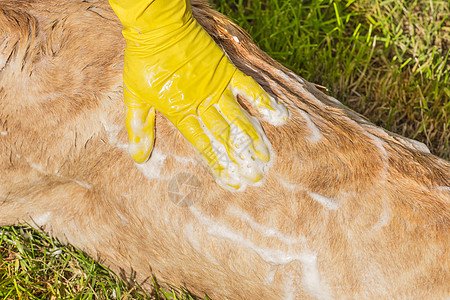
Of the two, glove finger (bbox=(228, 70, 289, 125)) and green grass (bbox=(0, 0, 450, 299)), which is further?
green grass (bbox=(0, 0, 450, 299))

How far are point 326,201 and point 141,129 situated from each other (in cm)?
79

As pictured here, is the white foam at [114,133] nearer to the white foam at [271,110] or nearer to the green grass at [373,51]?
the white foam at [271,110]

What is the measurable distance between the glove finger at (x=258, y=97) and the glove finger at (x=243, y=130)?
59 mm

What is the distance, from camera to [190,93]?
196cm

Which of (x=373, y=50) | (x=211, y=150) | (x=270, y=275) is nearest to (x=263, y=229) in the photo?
(x=270, y=275)

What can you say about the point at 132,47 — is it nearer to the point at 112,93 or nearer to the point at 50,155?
the point at 112,93

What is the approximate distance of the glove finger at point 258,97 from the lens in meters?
2.02

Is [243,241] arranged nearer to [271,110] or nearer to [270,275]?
[270,275]

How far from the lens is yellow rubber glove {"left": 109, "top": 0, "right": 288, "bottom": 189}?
1.91 metres

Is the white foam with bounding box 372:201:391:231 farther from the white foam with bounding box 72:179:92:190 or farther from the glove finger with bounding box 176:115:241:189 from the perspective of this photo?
the white foam with bounding box 72:179:92:190

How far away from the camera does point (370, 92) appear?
3508mm

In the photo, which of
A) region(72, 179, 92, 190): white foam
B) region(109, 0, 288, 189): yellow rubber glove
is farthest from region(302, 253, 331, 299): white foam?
region(72, 179, 92, 190): white foam

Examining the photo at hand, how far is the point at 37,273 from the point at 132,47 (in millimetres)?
1509

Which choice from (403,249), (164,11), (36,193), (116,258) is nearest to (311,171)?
(403,249)
